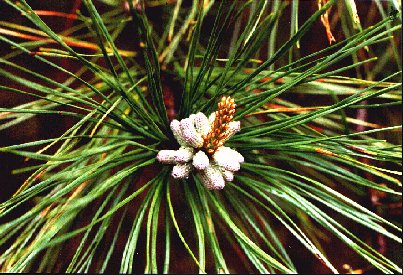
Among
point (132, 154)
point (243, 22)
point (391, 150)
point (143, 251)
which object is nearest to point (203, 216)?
point (132, 154)

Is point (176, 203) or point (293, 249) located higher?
point (176, 203)

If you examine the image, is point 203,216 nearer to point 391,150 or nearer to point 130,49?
point 391,150

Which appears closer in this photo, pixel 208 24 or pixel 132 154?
pixel 132 154

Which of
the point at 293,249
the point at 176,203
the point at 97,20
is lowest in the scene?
the point at 293,249

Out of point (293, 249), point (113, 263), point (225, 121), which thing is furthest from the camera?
point (293, 249)

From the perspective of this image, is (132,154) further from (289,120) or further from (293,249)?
(293,249)

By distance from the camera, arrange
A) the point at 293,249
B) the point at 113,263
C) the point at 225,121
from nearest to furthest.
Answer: the point at 225,121 < the point at 113,263 < the point at 293,249
